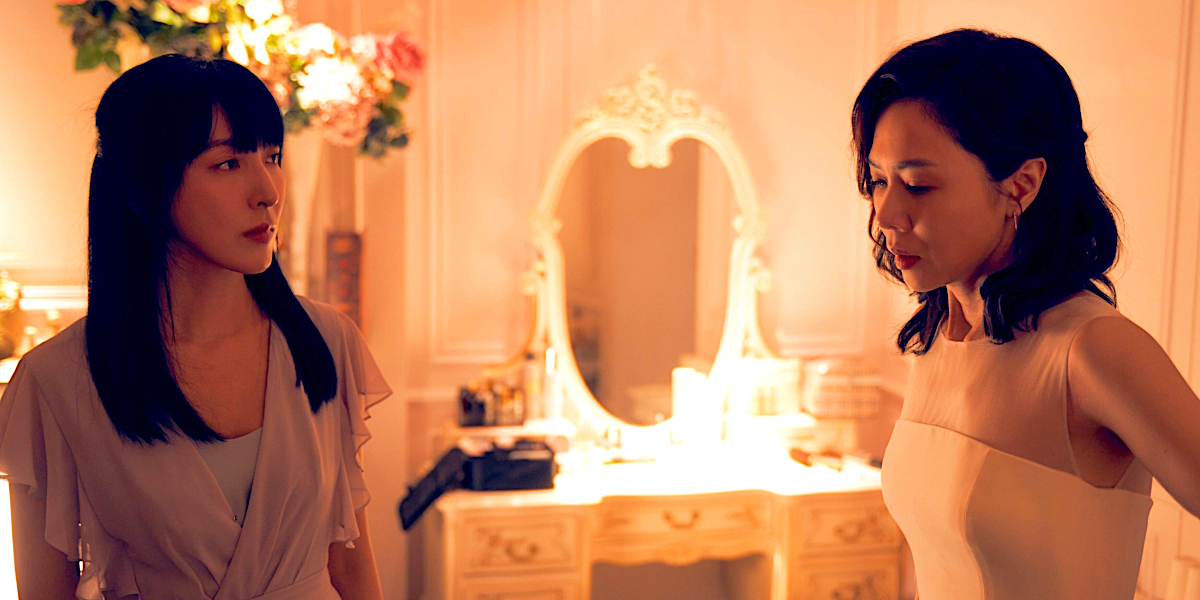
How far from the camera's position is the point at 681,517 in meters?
2.57

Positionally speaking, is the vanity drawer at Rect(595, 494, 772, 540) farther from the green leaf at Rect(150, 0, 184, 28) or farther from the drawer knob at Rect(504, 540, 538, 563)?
the green leaf at Rect(150, 0, 184, 28)

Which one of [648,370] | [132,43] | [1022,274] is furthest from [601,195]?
[1022,274]

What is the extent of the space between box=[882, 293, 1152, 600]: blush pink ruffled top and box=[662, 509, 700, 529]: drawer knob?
1.49 meters

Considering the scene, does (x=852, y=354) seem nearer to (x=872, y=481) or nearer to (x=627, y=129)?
(x=872, y=481)

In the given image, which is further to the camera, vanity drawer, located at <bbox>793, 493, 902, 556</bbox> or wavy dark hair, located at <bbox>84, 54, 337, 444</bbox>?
vanity drawer, located at <bbox>793, 493, 902, 556</bbox>

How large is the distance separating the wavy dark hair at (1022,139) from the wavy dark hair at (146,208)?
84cm

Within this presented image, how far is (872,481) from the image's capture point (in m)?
2.66

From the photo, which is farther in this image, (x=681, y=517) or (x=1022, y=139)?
(x=681, y=517)

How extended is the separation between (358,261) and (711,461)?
137 centimetres

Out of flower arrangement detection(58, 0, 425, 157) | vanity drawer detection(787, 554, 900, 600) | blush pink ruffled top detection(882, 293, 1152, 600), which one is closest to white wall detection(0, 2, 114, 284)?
flower arrangement detection(58, 0, 425, 157)

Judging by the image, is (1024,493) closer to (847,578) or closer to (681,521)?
(681,521)

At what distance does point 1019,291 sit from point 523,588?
183 cm

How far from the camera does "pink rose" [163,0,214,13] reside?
1.73 metres

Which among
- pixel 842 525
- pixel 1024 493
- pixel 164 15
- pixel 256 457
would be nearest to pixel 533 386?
pixel 842 525
